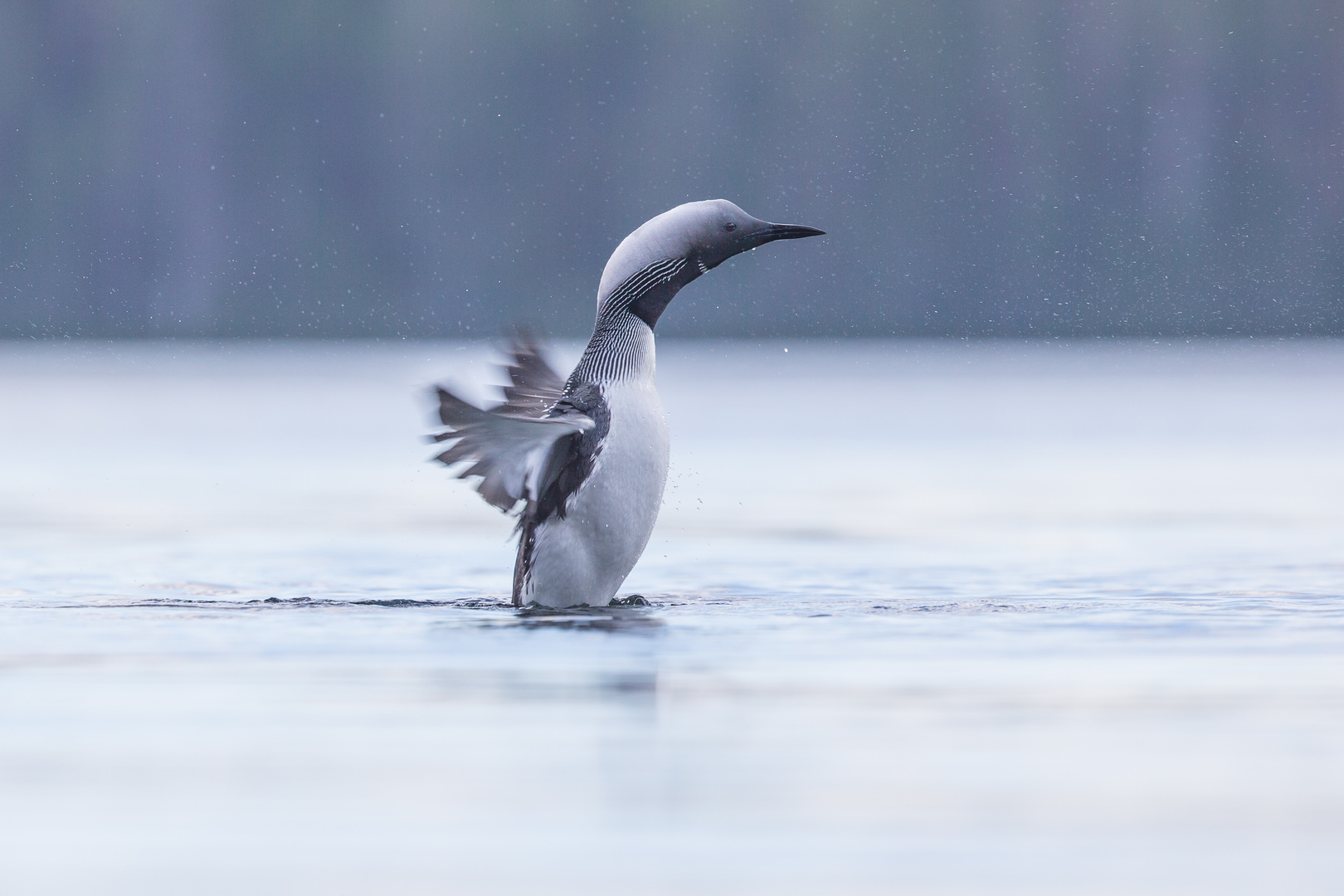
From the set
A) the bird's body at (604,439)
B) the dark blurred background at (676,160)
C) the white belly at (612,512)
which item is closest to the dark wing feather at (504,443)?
the bird's body at (604,439)

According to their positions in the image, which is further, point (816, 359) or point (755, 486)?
point (816, 359)

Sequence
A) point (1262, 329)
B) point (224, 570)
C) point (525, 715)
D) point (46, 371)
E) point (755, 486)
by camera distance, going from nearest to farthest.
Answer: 1. point (525, 715)
2. point (224, 570)
3. point (755, 486)
4. point (46, 371)
5. point (1262, 329)

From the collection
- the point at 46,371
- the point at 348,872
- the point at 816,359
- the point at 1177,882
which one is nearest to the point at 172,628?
the point at 348,872

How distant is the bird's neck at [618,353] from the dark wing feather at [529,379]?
510mm

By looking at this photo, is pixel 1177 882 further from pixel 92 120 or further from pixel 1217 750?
pixel 92 120

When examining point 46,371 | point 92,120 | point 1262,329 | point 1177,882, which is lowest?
point 1177,882

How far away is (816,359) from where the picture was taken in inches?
1825

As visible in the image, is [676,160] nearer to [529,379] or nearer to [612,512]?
[529,379]

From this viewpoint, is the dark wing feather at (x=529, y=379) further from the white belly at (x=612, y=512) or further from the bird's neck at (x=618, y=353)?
the white belly at (x=612, y=512)

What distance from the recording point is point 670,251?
25.7 ft

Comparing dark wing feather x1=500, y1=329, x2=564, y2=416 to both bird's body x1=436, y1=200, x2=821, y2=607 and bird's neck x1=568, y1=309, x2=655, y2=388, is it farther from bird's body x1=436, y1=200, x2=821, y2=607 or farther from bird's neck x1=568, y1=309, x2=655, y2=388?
bird's neck x1=568, y1=309, x2=655, y2=388

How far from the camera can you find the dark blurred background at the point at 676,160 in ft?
208

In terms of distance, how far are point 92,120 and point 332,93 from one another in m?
6.91

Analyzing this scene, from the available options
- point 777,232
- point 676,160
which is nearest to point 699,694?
point 777,232
